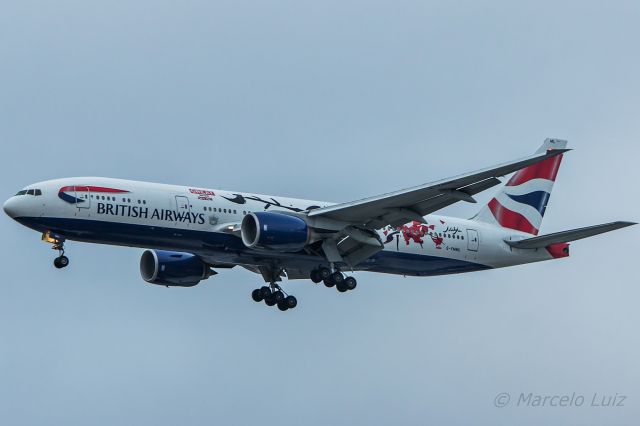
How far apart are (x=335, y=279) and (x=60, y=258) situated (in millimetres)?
10790

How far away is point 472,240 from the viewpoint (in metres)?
54.8

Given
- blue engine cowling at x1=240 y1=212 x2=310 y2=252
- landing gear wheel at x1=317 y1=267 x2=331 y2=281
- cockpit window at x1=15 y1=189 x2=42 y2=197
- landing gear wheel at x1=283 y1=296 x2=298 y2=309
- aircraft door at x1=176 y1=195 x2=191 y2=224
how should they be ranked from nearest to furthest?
cockpit window at x1=15 y1=189 x2=42 y2=197
blue engine cowling at x1=240 y1=212 x2=310 y2=252
aircraft door at x1=176 y1=195 x2=191 y2=224
landing gear wheel at x1=317 y1=267 x2=331 y2=281
landing gear wheel at x1=283 y1=296 x2=298 y2=309

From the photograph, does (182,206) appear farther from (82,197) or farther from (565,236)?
(565,236)

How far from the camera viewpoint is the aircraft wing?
148 ft

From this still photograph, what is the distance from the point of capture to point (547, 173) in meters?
59.9

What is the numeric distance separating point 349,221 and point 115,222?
9.10 m

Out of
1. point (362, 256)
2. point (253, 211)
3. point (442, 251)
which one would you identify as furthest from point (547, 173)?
point (253, 211)

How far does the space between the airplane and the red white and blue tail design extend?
82 mm

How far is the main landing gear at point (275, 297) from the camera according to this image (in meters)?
54.2

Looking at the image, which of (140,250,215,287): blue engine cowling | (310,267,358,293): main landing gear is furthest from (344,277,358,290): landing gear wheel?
(140,250,215,287): blue engine cowling

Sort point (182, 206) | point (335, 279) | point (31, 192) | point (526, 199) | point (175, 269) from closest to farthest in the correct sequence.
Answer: point (31, 192)
point (182, 206)
point (335, 279)
point (175, 269)
point (526, 199)

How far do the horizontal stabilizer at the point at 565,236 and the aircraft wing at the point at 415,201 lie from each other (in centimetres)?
456

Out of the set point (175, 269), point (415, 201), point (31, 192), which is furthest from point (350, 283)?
point (31, 192)

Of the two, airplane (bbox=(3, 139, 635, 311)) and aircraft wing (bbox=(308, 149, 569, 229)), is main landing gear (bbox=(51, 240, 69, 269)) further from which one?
aircraft wing (bbox=(308, 149, 569, 229))
